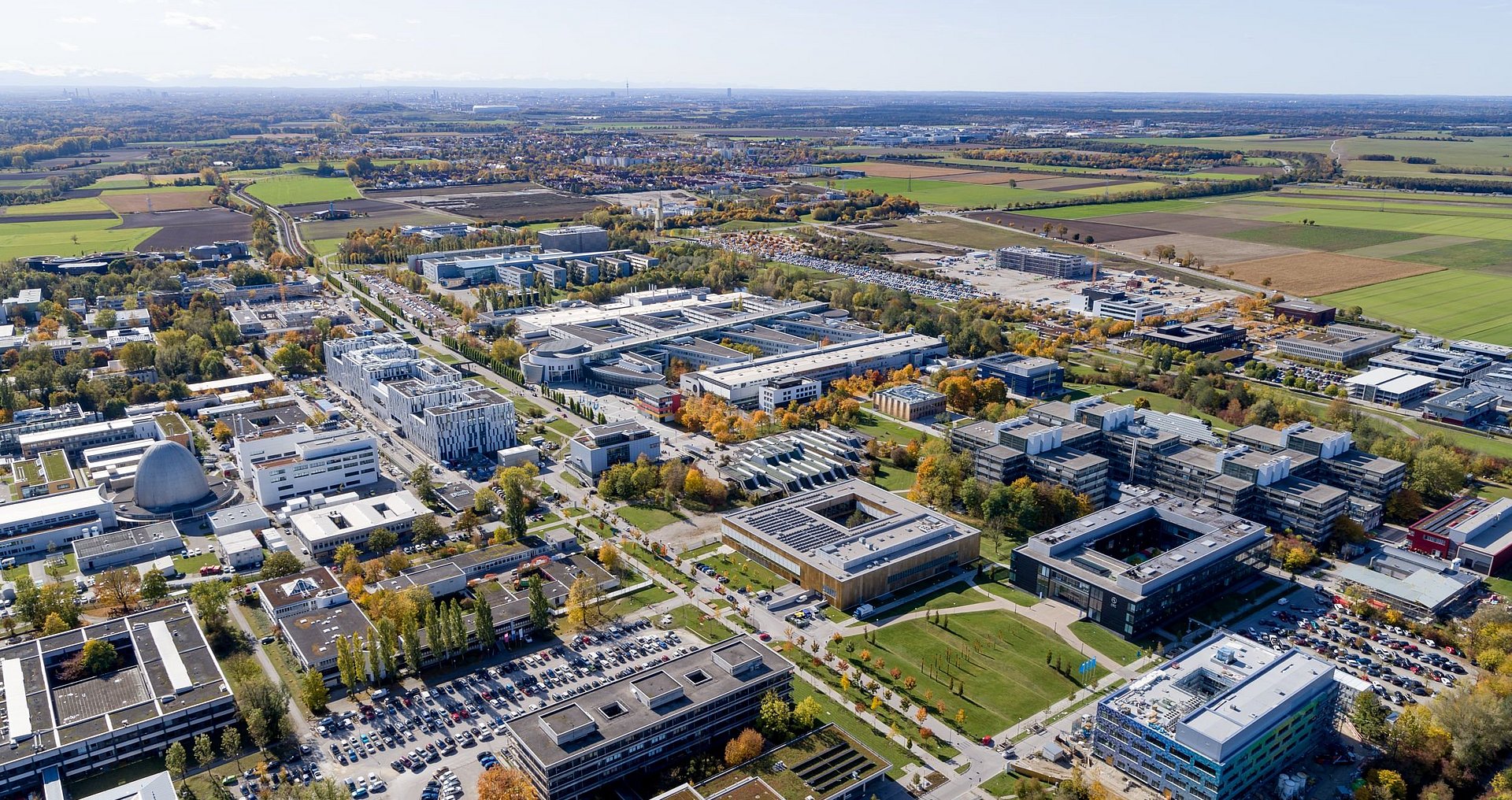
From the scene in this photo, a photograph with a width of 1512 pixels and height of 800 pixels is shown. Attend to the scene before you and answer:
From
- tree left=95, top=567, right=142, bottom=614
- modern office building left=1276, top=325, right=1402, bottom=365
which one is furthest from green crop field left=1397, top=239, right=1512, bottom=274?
tree left=95, top=567, right=142, bottom=614

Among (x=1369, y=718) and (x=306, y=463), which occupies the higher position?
(x=306, y=463)

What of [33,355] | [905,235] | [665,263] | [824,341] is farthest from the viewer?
[905,235]

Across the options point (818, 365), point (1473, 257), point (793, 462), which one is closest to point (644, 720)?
point (793, 462)

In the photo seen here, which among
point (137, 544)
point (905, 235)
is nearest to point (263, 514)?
point (137, 544)

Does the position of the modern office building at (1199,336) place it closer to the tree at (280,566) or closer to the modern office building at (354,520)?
the modern office building at (354,520)

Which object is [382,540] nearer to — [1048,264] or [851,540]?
[851,540]

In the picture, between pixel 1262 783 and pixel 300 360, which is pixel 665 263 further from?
pixel 1262 783
